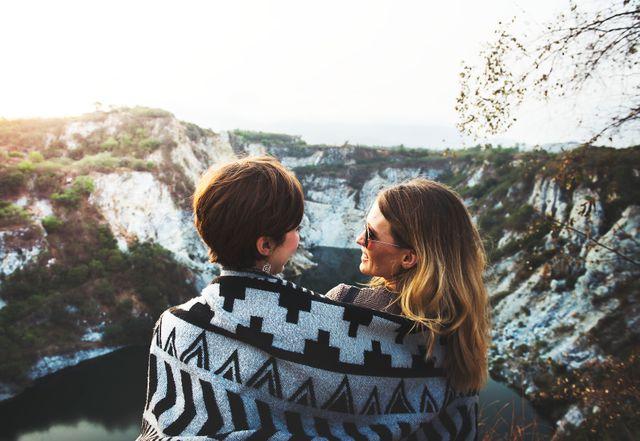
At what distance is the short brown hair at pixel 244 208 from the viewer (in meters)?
1.54

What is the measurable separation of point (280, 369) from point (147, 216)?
112 ft

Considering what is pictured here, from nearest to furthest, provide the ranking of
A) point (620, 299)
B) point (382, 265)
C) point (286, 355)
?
point (286, 355)
point (382, 265)
point (620, 299)

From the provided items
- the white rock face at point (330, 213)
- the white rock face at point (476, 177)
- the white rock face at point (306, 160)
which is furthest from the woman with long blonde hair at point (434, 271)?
the white rock face at point (306, 160)

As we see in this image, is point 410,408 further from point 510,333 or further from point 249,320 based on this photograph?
point 510,333

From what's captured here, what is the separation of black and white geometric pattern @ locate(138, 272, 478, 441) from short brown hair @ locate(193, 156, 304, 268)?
0.10 m

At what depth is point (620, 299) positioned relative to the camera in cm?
1606

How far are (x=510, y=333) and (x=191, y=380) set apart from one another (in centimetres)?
2179

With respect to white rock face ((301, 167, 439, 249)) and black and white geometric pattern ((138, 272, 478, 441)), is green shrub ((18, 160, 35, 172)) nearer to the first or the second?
black and white geometric pattern ((138, 272, 478, 441))

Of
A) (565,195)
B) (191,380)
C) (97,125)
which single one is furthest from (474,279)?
(97,125)

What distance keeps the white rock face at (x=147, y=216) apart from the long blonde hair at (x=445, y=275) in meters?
30.7

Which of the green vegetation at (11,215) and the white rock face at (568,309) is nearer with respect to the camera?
the white rock face at (568,309)

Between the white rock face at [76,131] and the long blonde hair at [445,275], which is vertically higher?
the long blonde hair at [445,275]

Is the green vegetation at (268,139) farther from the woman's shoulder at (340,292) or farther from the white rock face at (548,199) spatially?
the woman's shoulder at (340,292)

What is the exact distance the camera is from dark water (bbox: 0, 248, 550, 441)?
53.7 ft
